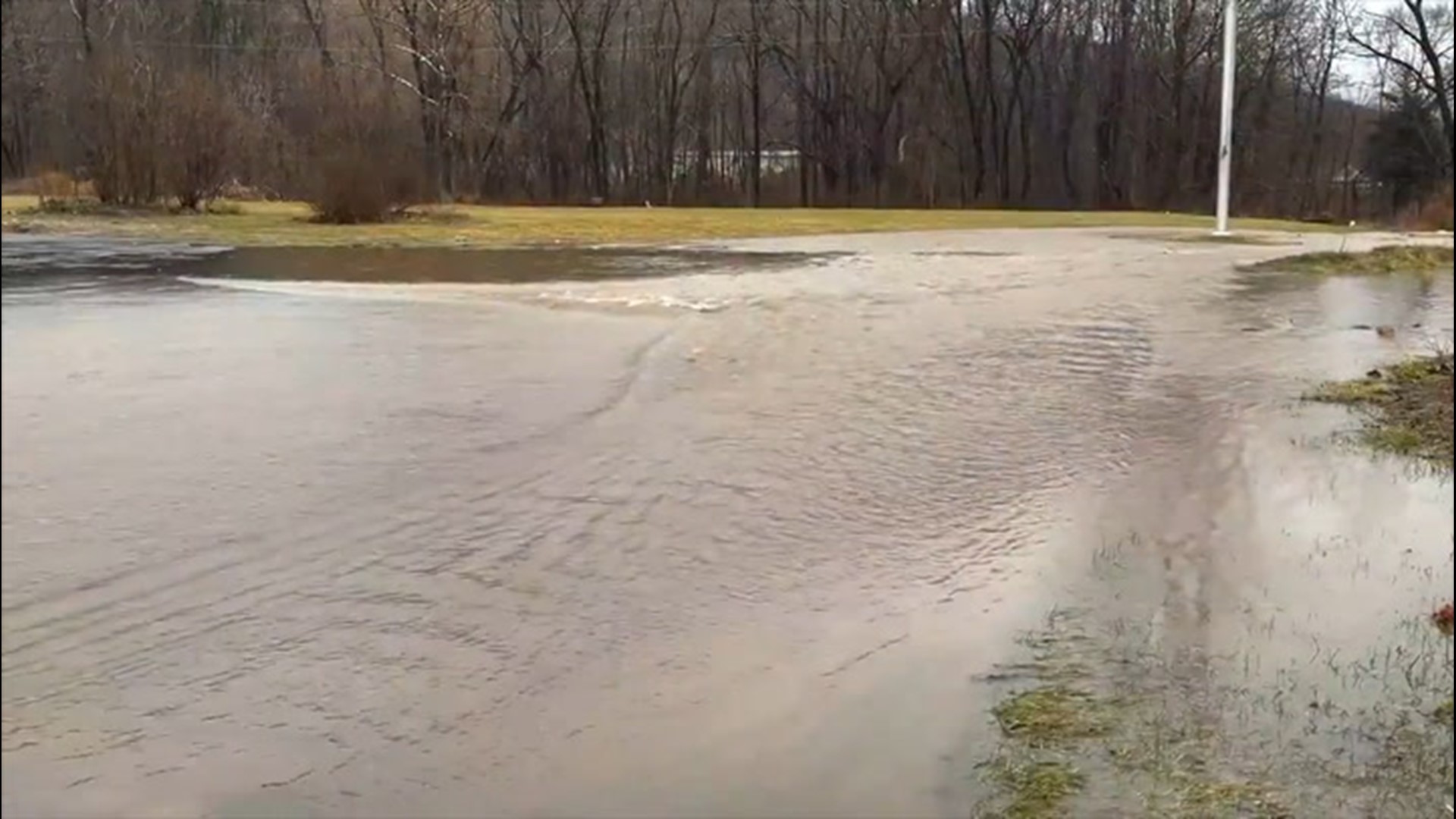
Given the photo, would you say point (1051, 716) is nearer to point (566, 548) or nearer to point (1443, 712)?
point (1443, 712)

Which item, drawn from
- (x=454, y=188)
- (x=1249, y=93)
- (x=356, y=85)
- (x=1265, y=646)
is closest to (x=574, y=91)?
(x=454, y=188)

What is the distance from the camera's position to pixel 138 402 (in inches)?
195

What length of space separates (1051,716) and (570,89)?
9.29 feet

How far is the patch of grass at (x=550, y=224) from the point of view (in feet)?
10.7

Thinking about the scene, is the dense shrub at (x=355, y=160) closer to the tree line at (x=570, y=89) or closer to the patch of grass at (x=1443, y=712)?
the tree line at (x=570, y=89)

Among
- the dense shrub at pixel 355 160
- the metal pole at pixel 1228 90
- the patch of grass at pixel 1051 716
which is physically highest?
the metal pole at pixel 1228 90

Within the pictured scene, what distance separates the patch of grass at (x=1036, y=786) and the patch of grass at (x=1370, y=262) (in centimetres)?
140

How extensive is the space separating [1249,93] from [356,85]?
19.7 ft

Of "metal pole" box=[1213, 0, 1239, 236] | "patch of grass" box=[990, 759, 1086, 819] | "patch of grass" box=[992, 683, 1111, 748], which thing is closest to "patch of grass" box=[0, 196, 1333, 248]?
"metal pole" box=[1213, 0, 1239, 236]

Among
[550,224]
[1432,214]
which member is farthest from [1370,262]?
[550,224]

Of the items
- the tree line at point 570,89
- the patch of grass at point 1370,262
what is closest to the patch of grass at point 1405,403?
the patch of grass at point 1370,262

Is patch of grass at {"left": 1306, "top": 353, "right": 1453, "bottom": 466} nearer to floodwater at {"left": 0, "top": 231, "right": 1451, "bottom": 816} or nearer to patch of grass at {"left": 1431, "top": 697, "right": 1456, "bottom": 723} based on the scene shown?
floodwater at {"left": 0, "top": 231, "right": 1451, "bottom": 816}

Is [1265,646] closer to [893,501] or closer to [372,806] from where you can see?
[893,501]

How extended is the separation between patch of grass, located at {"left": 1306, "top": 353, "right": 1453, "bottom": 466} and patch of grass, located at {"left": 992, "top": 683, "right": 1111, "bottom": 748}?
1051mm
